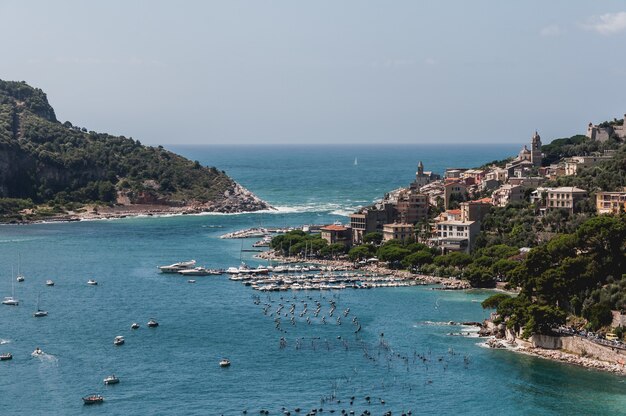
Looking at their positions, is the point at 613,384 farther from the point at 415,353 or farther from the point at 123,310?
the point at 123,310

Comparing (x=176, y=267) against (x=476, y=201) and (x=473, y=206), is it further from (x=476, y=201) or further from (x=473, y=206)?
(x=476, y=201)

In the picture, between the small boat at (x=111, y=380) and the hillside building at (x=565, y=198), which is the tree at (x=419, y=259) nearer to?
the hillside building at (x=565, y=198)

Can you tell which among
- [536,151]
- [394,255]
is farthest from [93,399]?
[536,151]

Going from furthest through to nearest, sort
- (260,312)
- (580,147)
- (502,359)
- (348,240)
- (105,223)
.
Answer: (105,223) < (580,147) < (348,240) < (260,312) < (502,359)

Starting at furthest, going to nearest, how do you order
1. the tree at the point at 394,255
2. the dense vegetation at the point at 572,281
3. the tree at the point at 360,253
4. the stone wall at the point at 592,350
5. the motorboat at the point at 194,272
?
1. the tree at the point at 360,253
2. the tree at the point at 394,255
3. the motorboat at the point at 194,272
4. the dense vegetation at the point at 572,281
5. the stone wall at the point at 592,350

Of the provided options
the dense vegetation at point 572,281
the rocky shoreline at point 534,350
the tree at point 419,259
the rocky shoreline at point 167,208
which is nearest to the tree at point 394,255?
the tree at point 419,259

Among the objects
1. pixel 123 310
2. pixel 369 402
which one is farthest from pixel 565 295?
pixel 123 310

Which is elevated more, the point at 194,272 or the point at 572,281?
the point at 572,281
